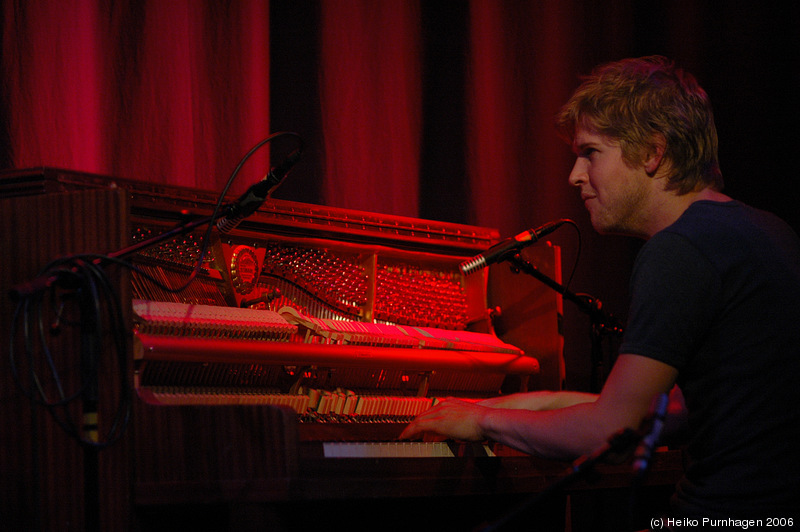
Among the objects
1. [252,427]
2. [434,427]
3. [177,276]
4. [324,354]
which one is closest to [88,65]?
[177,276]

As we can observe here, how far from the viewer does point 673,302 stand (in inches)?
64.5

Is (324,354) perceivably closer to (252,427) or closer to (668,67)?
(252,427)

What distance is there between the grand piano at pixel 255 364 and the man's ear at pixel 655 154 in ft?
2.94

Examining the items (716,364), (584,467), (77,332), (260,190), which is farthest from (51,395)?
(716,364)

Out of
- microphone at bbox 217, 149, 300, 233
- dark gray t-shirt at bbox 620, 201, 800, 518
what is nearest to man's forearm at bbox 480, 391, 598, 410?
dark gray t-shirt at bbox 620, 201, 800, 518

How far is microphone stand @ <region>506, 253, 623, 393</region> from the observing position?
2.74 meters

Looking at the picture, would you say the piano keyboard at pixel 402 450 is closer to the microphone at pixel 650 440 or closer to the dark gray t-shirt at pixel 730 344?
the dark gray t-shirt at pixel 730 344

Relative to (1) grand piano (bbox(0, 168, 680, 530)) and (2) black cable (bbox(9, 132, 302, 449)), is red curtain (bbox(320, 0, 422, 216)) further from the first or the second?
(2) black cable (bbox(9, 132, 302, 449))

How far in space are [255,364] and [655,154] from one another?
51.0 inches

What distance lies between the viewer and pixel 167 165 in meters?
3.13

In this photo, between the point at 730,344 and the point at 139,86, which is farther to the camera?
the point at 139,86

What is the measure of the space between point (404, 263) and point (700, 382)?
1413 mm

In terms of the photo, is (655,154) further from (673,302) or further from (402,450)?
(402,450)

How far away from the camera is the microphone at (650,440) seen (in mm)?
1177
